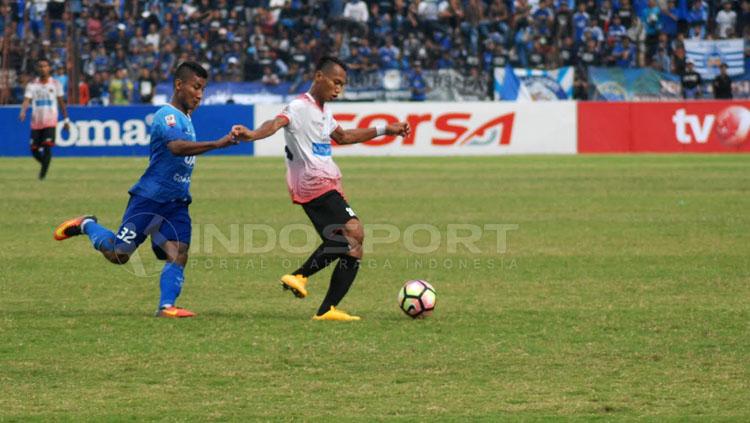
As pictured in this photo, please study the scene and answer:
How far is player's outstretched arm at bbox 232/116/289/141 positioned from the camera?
873 cm

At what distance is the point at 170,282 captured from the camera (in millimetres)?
9734

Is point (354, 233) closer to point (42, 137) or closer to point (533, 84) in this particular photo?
point (42, 137)

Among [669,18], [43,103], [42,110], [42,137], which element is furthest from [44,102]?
[669,18]

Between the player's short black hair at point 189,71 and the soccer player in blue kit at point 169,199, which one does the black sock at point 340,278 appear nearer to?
the soccer player in blue kit at point 169,199

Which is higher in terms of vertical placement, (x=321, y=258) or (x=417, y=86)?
(x=321, y=258)

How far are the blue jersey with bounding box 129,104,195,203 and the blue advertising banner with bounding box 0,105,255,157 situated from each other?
Answer: 2299 centimetres

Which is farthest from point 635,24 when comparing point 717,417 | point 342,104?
point 717,417

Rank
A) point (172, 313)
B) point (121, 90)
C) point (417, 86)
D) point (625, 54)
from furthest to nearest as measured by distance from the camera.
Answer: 1. point (625, 54)
2. point (121, 90)
3. point (417, 86)
4. point (172, 313)

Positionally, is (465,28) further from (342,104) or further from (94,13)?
(94,13)

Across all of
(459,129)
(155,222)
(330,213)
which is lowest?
(459,129)

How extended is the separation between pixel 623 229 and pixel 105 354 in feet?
31.8

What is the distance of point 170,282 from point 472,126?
2432 cm

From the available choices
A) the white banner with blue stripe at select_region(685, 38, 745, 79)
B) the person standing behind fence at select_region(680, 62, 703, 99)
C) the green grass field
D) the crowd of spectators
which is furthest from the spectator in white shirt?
the green grass field

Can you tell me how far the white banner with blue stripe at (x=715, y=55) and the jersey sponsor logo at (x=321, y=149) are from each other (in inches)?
1060
